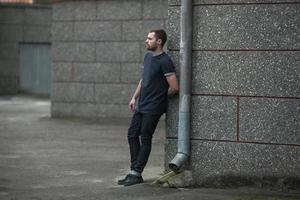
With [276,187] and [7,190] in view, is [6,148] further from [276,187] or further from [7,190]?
[276,187]

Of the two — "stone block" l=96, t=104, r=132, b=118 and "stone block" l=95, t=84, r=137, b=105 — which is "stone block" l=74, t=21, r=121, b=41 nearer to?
"stone block" l=95, t=84, r=137, b=105

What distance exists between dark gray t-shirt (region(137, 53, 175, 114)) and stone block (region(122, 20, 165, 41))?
246 inches

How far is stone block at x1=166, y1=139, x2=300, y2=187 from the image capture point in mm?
6500

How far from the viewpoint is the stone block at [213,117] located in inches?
264

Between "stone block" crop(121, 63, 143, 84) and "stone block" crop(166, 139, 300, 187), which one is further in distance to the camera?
"stone block" crop(121, 63, 143, 84)

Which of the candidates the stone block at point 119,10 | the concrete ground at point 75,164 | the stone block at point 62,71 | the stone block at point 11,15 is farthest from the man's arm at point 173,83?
the stone block at point 11,15

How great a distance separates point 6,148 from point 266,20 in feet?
15.9

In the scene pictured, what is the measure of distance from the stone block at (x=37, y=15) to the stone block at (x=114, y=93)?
8.65 metres

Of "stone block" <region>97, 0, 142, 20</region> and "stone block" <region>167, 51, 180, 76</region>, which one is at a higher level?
"stone block" <region>97, 0, 142, 20</region>

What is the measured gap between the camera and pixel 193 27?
6844 mm

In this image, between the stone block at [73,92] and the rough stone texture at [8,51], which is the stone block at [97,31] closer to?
the stone block at [73,92]

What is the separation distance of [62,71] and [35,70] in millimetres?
7787

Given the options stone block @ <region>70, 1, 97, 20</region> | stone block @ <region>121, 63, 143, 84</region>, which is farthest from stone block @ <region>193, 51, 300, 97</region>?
stone block @ <region>70, 1, 97, 20</region>

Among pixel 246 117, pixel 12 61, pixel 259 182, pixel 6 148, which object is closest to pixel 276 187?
pixel 259 182
